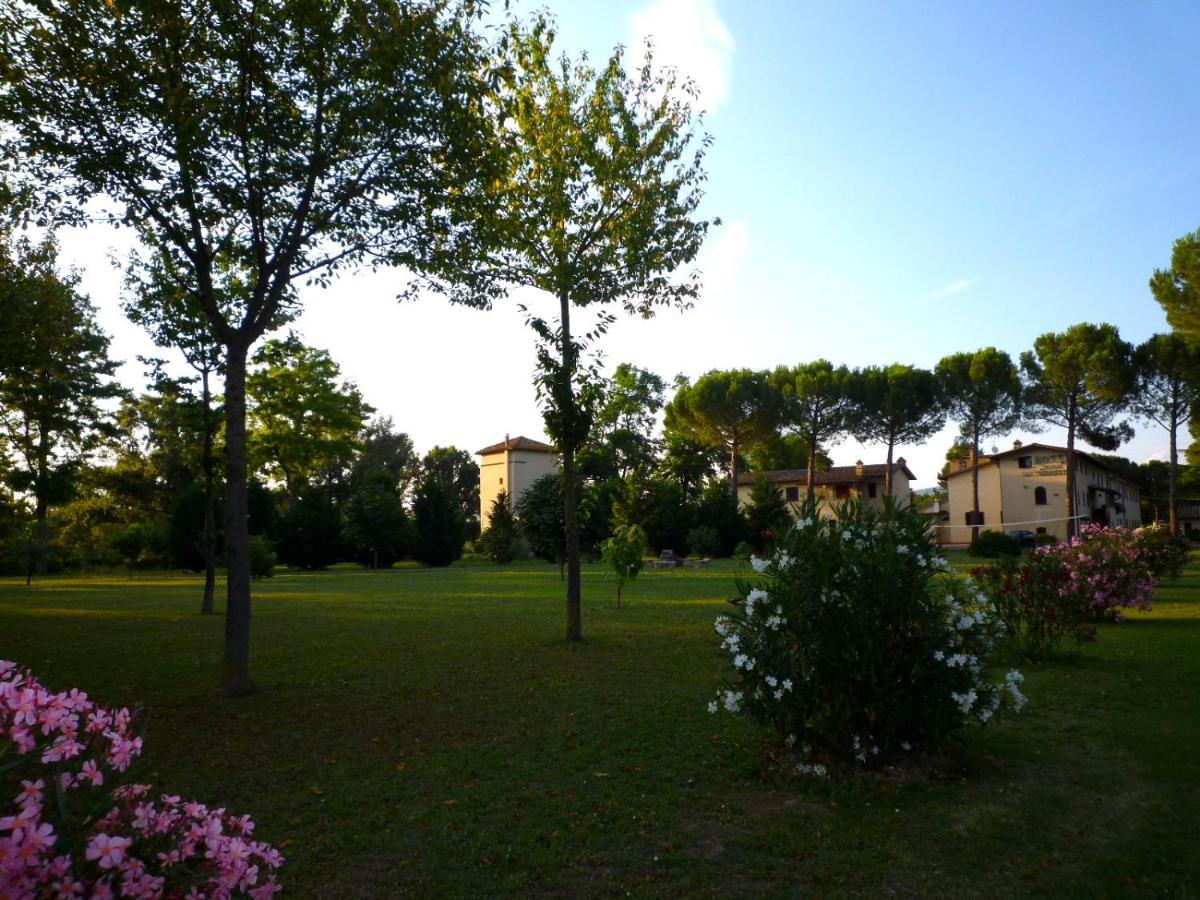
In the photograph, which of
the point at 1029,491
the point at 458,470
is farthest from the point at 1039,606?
the point at 458,470

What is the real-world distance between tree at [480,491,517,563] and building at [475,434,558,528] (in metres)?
18.5

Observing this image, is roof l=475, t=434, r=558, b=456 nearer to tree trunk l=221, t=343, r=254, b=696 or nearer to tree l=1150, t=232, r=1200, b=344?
tree l=1150, t=232, r=1200, b=344

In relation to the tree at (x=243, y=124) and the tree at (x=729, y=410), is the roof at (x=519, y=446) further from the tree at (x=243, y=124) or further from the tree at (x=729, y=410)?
the tree at (x=243, y=124)

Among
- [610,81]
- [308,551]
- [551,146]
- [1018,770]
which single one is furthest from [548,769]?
[308,551]

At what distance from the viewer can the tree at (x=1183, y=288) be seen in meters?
29.3

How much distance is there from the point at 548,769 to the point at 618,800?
824 millimetres

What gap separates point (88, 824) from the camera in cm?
186

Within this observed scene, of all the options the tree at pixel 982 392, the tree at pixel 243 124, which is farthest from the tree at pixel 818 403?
the tree at pixel 243 124

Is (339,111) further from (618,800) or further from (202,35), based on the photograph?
(618,800)

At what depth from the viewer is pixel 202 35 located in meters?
7.96

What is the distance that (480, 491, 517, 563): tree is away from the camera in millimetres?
43500

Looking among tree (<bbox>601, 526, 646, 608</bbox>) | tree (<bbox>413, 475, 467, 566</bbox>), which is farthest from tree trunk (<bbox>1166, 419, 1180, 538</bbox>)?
tree (<bbox>413, 475, 467, 566</bbox>)

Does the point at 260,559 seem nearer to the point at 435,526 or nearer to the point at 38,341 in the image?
→ the point at 435,526

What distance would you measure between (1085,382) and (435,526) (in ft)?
112
